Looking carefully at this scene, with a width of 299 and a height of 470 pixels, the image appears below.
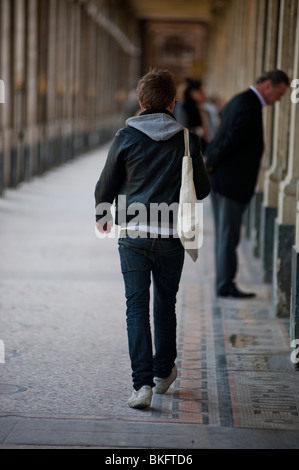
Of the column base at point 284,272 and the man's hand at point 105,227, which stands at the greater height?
the man's hand at point 105,227

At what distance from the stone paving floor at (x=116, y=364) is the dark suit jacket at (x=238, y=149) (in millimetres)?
898

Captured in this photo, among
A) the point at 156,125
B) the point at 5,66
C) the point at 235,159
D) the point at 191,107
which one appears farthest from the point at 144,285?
the point at 5,66

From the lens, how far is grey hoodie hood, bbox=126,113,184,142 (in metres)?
4.20

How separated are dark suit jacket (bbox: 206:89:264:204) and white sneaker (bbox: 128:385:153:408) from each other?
2.77 m

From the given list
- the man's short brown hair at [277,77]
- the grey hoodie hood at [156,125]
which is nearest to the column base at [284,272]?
the man's short brown hair at [277,77]

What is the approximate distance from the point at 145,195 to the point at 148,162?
0.16 meters

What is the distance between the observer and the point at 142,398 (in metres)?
4.31

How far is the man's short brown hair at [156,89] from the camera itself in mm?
4203

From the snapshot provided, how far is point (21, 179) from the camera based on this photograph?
15766mm

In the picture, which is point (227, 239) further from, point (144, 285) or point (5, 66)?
point (5, 66)

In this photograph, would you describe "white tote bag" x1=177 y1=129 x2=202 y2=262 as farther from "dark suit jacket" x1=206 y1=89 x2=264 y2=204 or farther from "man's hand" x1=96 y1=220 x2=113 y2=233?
"dark suit jacket" x1=206 y1=89 x2=264 y2=204

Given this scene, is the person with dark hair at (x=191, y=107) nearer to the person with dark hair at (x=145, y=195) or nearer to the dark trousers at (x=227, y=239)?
the dark trousers at (x=227, y=239)
